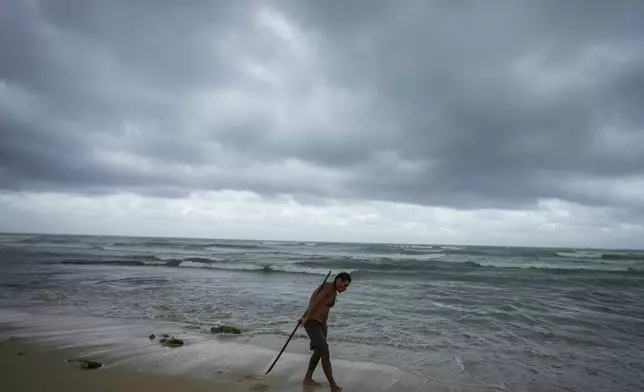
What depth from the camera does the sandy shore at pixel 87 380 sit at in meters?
5.03

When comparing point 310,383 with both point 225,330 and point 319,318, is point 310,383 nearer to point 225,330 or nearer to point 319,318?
point 319,318

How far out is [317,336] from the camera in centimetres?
527

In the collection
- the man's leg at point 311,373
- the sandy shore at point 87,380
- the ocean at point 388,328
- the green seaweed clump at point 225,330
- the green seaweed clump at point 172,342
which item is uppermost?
the man's leg at point 311,373

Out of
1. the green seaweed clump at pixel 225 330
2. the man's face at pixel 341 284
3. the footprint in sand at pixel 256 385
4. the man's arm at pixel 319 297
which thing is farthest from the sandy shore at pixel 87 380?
the green seaweed clump at pixel 225 330

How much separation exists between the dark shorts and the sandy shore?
85cm

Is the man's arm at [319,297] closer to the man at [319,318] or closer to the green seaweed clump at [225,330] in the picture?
the man at [319,318]

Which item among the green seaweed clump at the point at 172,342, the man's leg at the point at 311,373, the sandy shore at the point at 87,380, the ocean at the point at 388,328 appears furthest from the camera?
the green seaweed clump at the point at 172,342

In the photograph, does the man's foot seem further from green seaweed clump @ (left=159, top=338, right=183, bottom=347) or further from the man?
green seaweed clump @ (left=159, top=338, right=183, bottom=347)

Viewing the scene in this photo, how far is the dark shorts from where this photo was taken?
521 centimetres

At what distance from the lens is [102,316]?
9.93 meters

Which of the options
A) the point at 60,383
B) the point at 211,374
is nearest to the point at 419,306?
the point at 211,374

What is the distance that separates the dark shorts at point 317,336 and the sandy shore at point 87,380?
2.79ft

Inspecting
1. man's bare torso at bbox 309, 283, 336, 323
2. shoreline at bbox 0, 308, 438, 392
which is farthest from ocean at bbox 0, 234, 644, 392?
man's bare torso at bbox 309, 283, 336, 323

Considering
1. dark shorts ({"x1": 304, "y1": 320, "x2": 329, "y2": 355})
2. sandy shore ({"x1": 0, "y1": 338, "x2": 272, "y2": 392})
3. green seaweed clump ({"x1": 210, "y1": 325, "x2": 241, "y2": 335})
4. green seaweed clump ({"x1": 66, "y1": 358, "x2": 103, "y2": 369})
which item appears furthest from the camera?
green seaweed clump ({"x1": 210, "y1": 325, "x2": 241, "y2": 335})
